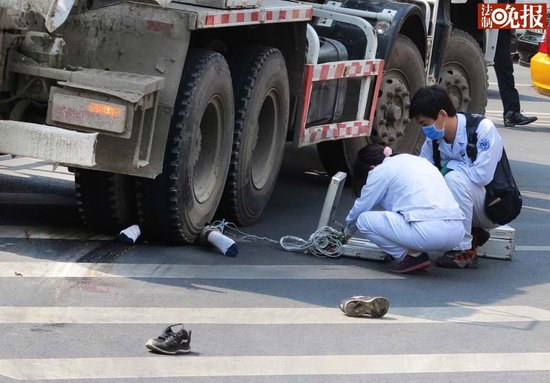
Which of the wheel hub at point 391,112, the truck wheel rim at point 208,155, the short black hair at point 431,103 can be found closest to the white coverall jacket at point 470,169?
the short black hair at point 431,103

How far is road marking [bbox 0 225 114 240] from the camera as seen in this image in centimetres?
860

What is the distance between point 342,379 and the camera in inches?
239

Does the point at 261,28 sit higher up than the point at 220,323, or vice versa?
the point at 261,28

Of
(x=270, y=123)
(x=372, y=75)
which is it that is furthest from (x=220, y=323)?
(x=372, y=75)

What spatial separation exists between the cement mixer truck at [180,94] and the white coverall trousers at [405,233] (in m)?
1.10

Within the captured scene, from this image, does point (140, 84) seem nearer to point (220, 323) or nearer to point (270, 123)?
point (220, 323)

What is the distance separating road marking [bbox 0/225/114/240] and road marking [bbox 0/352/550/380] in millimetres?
2559

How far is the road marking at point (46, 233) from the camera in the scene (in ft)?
28.2

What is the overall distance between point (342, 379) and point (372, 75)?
5.29 metres

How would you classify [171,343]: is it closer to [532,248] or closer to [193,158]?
[193,158]

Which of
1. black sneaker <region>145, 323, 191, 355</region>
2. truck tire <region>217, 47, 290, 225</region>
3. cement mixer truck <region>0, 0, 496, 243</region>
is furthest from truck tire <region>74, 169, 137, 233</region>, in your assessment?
black sneaker <region>145, 323, 191, 355</region>

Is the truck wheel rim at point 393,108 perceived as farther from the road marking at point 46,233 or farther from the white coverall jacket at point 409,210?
the road marking at point 46,233

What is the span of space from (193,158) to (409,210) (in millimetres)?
1318

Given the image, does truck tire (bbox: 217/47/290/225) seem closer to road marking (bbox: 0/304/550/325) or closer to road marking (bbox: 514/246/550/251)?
road marking (bbox: 514/246/550/251)
